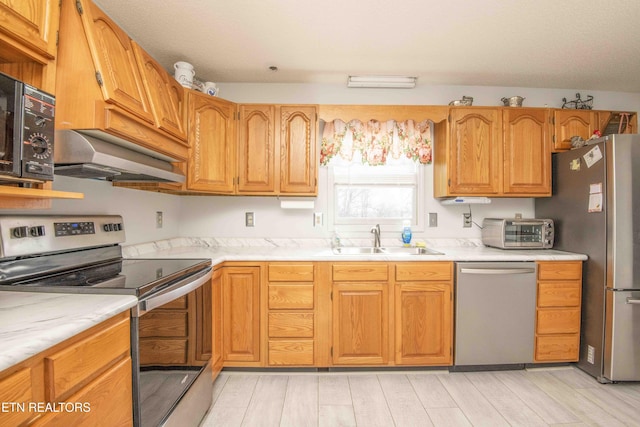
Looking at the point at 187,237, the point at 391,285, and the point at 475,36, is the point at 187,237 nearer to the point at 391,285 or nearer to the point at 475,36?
the point at 391,285

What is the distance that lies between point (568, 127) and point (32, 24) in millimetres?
3607

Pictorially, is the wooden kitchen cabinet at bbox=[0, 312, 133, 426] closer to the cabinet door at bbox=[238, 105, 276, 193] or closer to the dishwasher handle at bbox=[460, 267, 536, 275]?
the cabinet door at bbox=[238, 105, 276, 193]

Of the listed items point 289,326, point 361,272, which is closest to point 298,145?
point 361,272

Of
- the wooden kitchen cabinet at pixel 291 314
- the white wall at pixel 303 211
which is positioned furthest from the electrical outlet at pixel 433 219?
the wooden kitchen cabinet at pixel 291 314

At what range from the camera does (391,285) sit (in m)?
2.20

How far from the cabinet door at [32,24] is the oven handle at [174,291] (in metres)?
1.05

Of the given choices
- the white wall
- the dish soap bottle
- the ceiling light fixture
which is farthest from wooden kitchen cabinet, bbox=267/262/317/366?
the ceiling light fixture

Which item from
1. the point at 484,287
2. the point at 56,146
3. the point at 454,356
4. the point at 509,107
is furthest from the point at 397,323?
the point at 56,146

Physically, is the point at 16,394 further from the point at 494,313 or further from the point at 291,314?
the point at 494,313

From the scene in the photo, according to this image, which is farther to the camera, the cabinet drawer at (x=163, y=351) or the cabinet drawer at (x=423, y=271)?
the cabinet drawer at (x=423, y=271)

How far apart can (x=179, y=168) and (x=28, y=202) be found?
1.08 m

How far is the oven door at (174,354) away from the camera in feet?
3.71

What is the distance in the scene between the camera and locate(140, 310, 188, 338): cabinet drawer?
3.81ft

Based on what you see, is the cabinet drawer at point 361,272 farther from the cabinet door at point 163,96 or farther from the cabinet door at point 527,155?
the cabinet door at point 163,96
